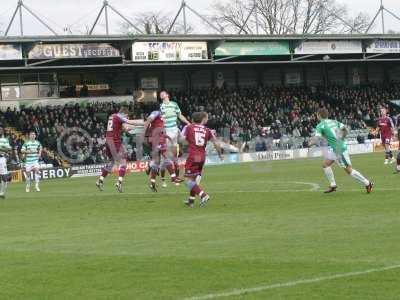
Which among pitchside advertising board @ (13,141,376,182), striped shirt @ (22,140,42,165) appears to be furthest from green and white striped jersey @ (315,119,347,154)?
pitchside advertising board @ (13,141,376,182)

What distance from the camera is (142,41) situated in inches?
2024

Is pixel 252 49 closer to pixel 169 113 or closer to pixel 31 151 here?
pixel 31 151

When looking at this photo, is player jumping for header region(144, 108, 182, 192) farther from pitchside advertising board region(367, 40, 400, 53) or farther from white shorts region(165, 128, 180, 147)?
pitchside advertising board region(367, 40, 400, 53)

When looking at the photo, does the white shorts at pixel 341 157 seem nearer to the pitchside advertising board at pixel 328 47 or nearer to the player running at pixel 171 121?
the player running at pixel 171 121

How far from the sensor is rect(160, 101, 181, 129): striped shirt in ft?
82.3

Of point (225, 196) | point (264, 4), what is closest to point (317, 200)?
point (225, 196)

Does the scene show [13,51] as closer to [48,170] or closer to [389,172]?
[48,170]

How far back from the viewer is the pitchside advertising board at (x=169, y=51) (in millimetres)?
51469

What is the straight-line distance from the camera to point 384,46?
6125 cm

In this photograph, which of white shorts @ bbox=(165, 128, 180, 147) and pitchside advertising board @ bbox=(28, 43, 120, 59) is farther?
pitchside advertising board @ bbox=(28, 43, 120, 59)

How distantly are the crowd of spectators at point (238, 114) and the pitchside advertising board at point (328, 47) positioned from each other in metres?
4.32

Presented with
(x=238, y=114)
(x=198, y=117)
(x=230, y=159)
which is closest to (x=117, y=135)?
(x=198, y=117)

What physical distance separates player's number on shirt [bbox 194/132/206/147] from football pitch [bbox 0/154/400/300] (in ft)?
4.48

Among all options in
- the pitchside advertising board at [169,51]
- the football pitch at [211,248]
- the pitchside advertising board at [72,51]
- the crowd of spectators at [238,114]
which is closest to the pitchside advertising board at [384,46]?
the crowd of spectators at [238,114]
